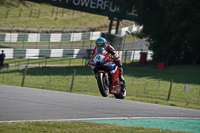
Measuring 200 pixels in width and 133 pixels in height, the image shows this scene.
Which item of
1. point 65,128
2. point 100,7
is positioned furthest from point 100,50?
point 100,7

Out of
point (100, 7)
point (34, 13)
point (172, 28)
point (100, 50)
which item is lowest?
point (100, 50)

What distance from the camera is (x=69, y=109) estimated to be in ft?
31.1

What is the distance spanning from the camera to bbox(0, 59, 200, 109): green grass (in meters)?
19.5

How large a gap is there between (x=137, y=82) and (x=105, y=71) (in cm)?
1473

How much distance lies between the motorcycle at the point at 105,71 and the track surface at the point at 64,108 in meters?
0.43

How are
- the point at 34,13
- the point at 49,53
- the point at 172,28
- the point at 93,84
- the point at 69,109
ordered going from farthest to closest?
the point at 34,13 → the point at 49,53 → the point at 172,28 → the point at 93,84 → the point at 69,109

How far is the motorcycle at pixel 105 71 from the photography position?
34.6 ft

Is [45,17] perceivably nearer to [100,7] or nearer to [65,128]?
[100,7]

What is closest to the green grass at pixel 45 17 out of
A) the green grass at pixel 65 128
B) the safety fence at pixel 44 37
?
the safety fence at pixel 44 37

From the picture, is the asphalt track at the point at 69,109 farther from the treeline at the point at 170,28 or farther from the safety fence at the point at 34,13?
the safety fence at the point at 34,13

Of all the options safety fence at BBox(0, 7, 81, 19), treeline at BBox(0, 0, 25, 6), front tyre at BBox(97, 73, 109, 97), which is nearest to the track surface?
front tyre at BBox(97, 73, 109, 97)

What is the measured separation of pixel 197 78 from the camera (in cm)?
3011

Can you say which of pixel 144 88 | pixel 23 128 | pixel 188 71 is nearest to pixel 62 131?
pixel 23 128

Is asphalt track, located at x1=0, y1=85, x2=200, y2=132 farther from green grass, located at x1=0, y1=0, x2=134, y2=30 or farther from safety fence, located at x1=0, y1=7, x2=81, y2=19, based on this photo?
safety fence, located at x1=0, y1=7, x2=81, y2=19
